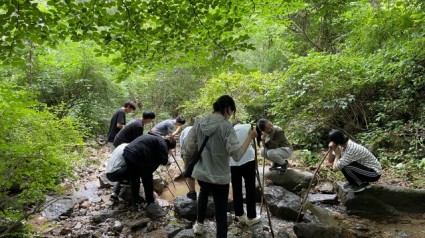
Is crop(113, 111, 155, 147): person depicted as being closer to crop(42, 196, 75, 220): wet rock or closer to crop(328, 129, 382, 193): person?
Result: crop(42, 196, 75, 220): wet rock

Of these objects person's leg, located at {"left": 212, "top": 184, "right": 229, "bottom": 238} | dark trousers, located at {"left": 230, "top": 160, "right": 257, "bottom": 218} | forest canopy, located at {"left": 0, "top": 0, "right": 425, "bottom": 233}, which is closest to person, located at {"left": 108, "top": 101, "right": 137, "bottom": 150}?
forest canopy, located at {"left": 0, "top": 0, "right": 425, "bottom": 233}

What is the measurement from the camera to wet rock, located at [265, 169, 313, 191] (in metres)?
6.37

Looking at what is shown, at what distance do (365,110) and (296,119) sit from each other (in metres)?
1.96

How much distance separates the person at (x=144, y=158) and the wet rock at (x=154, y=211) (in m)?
0.16

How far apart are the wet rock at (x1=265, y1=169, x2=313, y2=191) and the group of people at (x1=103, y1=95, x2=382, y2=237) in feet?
0.56

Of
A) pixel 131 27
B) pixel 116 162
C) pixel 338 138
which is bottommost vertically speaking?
pixel 116 162

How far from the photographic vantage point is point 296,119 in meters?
9.20

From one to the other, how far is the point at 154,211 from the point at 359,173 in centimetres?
376

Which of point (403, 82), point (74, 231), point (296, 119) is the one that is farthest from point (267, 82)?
point (74, 231)

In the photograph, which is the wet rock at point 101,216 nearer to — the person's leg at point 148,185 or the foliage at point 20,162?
the person's leg at point 148,185

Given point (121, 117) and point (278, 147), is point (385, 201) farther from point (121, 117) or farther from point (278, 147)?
point (121, 117)

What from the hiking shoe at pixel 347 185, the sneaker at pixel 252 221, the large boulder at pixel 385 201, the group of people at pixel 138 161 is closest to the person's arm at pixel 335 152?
the hiking shoe at pixel 347 185

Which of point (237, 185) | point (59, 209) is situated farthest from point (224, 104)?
point (59, 209)

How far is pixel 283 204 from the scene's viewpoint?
524cm
